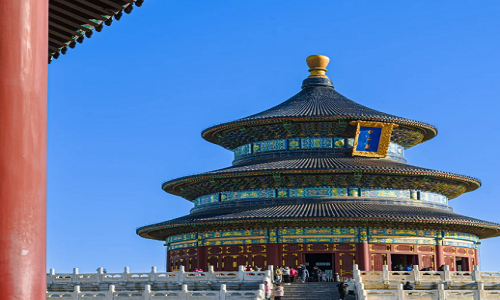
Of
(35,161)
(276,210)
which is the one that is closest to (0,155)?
(35,161)

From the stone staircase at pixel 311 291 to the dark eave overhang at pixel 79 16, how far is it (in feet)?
71.4

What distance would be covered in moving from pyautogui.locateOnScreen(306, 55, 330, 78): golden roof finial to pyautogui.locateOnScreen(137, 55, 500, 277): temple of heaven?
336cm

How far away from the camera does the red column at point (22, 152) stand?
7.76m

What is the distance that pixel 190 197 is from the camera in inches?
2076

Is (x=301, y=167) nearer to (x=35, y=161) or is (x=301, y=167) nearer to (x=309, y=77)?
(x=309, y=77)

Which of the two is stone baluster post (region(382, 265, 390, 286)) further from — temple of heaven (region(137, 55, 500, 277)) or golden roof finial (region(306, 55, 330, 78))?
golden roof finial (region(306, 55, 330, 78))

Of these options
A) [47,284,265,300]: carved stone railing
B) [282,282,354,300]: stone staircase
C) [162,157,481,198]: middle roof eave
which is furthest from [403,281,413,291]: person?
[162,157,481,198]: middle roof eave

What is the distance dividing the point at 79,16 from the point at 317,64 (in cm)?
4393

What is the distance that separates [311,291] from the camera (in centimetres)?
3462

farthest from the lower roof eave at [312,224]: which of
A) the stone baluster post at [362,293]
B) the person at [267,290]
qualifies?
the stone baluster post at [362,293]

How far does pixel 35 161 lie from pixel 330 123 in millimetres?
41708

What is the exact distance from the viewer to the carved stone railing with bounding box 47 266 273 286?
33531 mm

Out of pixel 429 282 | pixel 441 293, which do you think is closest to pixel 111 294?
pixel 441 293

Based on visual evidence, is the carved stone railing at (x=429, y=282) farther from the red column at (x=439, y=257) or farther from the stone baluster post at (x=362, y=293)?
the red column at (x=439, y=257)
